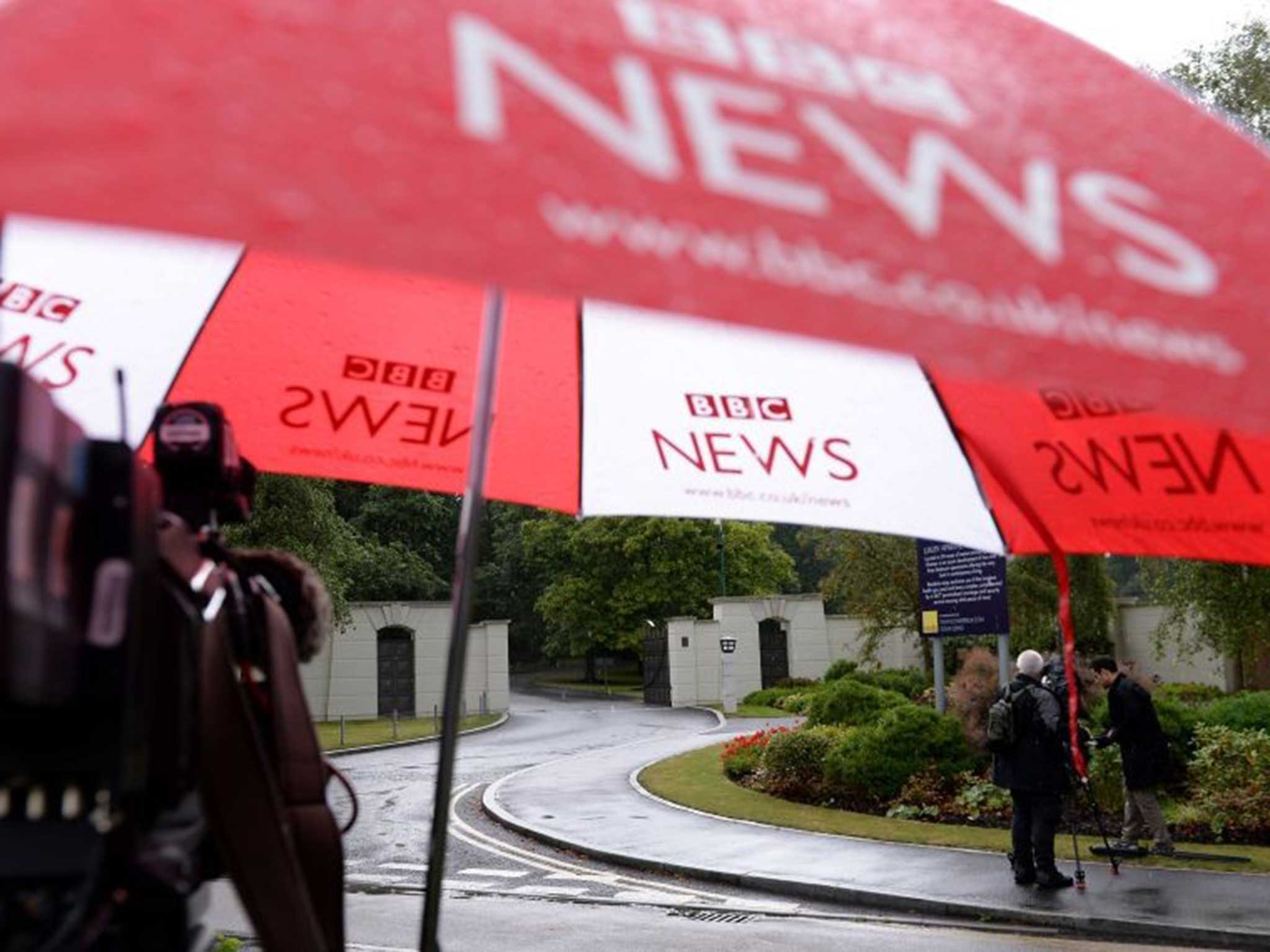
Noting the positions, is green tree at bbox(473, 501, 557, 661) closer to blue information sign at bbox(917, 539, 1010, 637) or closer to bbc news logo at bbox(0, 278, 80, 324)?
blue information sign at bbox(917, 539, 1010, 637)

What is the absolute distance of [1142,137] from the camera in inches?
83.7

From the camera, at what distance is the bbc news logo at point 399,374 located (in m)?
4.26

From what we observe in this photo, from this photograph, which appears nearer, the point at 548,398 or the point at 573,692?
the point at 548,398

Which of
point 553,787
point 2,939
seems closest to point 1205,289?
point 2,939

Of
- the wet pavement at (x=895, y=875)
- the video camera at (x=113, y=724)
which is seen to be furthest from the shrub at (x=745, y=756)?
the video camera at (x=113, y=724)

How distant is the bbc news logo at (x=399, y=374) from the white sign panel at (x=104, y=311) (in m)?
0.50

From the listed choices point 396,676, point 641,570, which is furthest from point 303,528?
point 641,570

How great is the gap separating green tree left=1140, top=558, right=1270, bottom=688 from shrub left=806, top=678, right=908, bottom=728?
15.8ft

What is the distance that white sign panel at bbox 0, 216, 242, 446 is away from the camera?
11.1 ft

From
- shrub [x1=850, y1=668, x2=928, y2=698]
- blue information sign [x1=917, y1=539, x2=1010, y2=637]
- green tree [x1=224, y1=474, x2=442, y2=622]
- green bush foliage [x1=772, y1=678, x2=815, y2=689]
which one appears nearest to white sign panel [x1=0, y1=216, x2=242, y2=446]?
blue information sign [x1=917, y1=539, x2=1010, y2=637]

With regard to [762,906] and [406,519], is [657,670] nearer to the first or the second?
[406,519]

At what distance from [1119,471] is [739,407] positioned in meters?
1.34

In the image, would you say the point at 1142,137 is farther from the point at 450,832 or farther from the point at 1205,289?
the point at 450,832

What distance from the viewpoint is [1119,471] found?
10.6 ft
